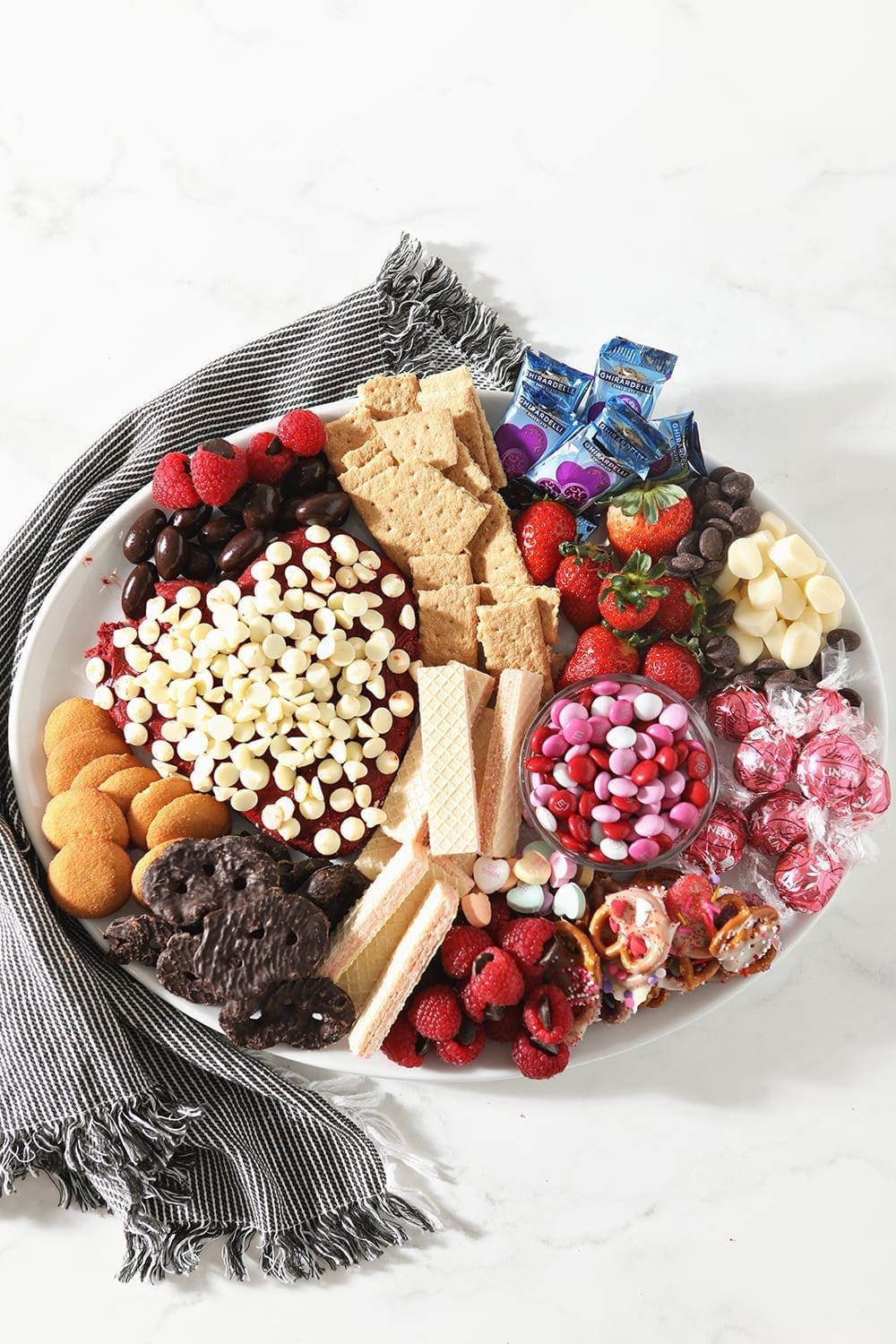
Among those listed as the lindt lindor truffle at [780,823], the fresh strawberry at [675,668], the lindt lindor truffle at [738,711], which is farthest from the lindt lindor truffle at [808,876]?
the fresh strawberry at [675,668]

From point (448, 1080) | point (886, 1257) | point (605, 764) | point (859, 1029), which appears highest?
point (605, 764)

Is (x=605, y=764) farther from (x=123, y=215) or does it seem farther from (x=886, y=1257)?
(x=123, y=215)

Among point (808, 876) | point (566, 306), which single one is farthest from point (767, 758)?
point (566, 306)

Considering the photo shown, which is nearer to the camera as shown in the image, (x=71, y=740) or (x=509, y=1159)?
(x=71, y=740)

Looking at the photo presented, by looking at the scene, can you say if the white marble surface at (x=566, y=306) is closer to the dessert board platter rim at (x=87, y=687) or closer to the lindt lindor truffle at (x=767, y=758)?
the dessert board platter rim at (x=87, y=687)

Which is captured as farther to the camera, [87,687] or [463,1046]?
[87,687]

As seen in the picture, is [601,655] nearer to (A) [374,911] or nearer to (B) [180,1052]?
(A) [374,911]

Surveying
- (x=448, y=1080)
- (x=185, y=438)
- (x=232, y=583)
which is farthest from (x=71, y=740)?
(x=448, y=1080)
